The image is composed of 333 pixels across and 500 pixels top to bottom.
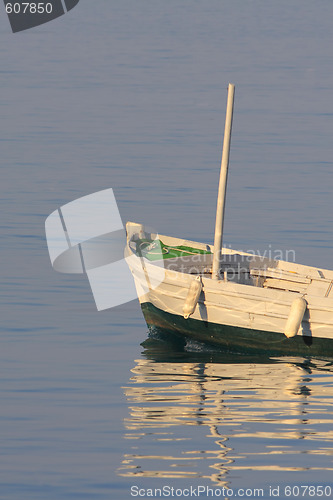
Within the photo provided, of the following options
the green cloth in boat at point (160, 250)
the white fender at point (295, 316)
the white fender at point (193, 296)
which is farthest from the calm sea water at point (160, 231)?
the green cloth in boat at point (160, 250)

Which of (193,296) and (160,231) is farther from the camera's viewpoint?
(160,231)

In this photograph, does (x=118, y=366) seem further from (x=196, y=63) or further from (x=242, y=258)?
(x=196, y=63)

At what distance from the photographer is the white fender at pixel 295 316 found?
23.5 meters

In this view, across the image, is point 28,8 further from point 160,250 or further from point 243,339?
point 243,339

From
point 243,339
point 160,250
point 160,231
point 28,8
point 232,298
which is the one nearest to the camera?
point 232,298

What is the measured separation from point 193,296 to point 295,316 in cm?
243

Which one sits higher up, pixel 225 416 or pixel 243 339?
pixel 225 416

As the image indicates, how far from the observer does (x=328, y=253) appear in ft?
110

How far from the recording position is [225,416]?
2034 centimetres

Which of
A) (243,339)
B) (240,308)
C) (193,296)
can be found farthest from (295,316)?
(193,296)

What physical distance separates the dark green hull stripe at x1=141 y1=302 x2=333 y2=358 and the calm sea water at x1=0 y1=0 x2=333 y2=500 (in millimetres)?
360
